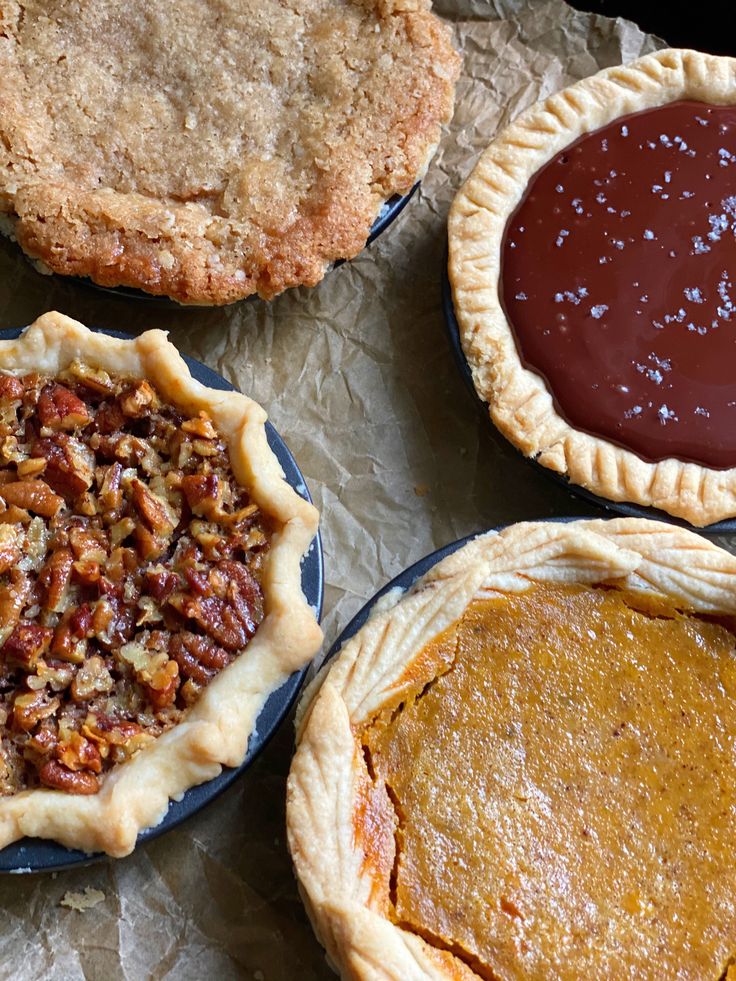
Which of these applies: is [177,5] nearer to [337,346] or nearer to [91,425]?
[337,346]

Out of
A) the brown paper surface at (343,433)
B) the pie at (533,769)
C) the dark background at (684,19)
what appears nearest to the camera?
the pie at (533,769)

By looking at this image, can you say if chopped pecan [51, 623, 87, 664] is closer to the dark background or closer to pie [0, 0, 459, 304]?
pie [0, 0, 459, 304]

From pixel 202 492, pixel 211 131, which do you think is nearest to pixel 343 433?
pixel 202 492

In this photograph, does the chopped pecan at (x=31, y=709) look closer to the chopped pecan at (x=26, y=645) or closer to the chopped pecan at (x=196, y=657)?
the chopped pecan at (x=26, y=645)

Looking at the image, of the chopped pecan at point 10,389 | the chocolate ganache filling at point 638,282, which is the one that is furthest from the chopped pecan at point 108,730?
the chocolate ganache filling at point 638,282

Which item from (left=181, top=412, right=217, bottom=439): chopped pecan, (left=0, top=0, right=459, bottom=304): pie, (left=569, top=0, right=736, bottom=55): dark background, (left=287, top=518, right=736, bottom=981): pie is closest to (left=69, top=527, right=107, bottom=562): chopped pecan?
(left=181, top=412, right=217, bottom=439): chopped pecan

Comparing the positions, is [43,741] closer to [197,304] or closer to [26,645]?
[26,645]

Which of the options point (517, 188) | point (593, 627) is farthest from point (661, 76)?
point (593, 627)
